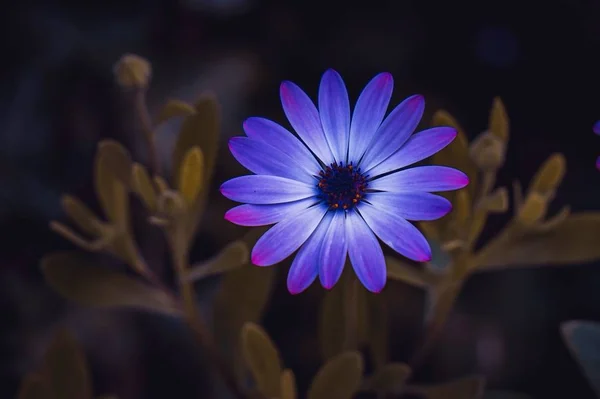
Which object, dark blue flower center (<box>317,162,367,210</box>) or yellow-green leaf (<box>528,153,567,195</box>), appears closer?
dark blue flower center (<box>317,162,367,210</box>)

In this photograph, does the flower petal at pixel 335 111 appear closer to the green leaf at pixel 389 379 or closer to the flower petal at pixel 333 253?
the flower petal at pixel 333 253

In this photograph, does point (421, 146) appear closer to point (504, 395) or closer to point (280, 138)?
point (280, 138)

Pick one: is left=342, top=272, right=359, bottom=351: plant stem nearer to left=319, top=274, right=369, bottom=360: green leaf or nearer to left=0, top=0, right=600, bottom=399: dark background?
left=319, top=274, right=369, bottom=360: green leaf

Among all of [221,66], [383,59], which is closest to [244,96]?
[221,66]

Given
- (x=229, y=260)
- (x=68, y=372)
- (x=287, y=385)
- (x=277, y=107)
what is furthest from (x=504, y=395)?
(x=277, y=107)

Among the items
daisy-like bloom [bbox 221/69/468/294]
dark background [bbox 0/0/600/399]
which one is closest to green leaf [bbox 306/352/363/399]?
daisy-like bloom [bbox 221/69/468/294]
